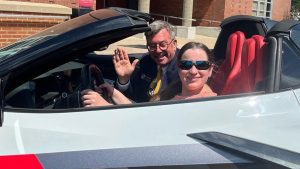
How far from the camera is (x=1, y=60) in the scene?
189 cm

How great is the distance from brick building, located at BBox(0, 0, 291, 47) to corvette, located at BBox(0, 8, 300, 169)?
182 inches

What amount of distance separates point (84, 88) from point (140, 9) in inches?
527

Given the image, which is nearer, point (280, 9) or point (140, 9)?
point (140, 9)

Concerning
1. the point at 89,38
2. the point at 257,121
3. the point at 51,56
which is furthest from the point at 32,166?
the point at 257,121

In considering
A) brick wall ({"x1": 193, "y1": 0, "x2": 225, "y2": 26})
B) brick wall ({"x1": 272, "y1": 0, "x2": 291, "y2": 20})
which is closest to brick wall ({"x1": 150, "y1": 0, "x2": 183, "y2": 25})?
brick wall ({"x1": 193, "y1": 0, "x2": 225, "y2": 26})

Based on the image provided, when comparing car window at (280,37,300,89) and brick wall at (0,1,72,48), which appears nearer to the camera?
car window at (280,37,300,89)

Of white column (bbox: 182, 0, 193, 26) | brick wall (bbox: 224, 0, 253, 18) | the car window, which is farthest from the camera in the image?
brick wall (bbox: 224, 0, 253, 18)

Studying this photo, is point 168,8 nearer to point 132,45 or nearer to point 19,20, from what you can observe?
point 132,45

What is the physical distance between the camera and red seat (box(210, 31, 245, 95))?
2156mm

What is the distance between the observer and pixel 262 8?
23641mm

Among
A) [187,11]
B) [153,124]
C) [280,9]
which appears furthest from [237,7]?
[153,124]

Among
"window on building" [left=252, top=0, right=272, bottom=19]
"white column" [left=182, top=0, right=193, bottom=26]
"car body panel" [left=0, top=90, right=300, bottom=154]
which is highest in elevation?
"window on building" [left=252, top=0, right=272, bottom=19]

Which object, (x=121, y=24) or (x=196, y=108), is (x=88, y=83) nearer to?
(x=121, y=24)

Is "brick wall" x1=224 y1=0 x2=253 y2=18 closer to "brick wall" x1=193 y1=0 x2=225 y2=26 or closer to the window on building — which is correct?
"brick wall" x1=193 y1=0 x2=225 y2=26
